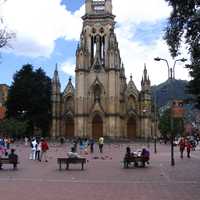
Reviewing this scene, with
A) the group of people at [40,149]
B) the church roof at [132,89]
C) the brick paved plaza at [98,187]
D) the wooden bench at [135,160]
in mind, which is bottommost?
the brick paved plaza at [98,187]

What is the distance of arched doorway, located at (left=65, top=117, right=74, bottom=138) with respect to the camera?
94.2 metres

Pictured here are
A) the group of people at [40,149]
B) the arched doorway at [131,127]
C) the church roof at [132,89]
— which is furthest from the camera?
the church roof at [132,89]

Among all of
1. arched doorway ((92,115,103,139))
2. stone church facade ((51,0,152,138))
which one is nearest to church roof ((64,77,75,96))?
stone church facade ((51,0,152,138))

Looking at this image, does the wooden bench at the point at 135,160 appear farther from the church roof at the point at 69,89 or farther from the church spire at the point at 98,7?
the church spire at the point at 98,7

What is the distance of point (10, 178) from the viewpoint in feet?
66.4

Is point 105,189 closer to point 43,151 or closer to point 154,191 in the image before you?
point 154,191

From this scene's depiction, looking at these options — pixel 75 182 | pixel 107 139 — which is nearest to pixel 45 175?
pixel 75 182

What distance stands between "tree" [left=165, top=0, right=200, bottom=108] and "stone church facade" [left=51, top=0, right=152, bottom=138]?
68394 millimetres

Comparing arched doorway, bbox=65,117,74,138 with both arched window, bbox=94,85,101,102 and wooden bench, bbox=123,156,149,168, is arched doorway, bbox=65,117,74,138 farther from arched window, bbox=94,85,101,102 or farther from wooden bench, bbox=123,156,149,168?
wooden bench, bbox=123,156,149,168


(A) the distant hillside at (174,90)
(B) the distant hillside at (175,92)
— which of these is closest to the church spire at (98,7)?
(B) the distant hillside at (175,92)

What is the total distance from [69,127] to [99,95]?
8870mm

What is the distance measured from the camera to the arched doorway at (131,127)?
309 ft

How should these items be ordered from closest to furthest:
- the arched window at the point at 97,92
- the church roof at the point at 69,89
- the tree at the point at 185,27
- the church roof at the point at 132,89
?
the tree at the point at 185,27, the arched window at the point at 97,92, the church roof at the point at 132,89, the church roof at the point at 69,89

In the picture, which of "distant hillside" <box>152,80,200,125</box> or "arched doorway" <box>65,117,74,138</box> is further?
"arched doorway" <box>65,117,74,138</box>
